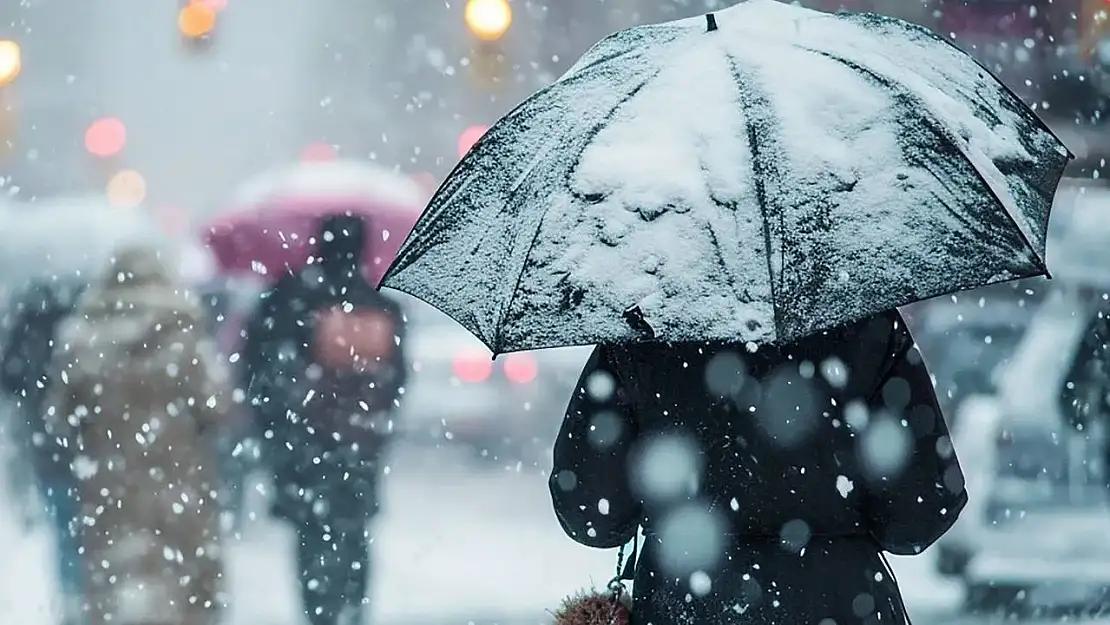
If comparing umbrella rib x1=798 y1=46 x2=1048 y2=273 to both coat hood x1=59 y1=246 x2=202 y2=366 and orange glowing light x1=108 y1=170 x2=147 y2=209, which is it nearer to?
coat hood x1=59 y1=246 x2=202 y2=366

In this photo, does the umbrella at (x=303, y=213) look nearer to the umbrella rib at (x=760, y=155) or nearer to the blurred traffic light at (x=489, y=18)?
the umbrella rib at (x=760, y=155)

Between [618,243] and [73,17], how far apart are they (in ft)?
53.5

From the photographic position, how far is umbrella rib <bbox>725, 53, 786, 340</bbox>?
7.54 feet

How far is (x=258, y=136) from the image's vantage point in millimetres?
16094

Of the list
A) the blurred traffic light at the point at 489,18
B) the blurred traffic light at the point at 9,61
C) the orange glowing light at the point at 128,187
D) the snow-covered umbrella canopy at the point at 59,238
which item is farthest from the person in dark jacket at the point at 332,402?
the orange glowing light at the point at 128,187

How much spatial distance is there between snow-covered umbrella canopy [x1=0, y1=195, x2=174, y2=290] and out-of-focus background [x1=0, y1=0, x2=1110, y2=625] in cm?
5

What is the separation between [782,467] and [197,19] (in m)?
10.3

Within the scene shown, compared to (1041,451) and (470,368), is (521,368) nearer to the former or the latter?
(470,368)

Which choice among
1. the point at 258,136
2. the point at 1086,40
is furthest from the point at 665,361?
the point at 258,136

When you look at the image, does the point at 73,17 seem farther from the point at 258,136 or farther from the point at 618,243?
the point at 618,243

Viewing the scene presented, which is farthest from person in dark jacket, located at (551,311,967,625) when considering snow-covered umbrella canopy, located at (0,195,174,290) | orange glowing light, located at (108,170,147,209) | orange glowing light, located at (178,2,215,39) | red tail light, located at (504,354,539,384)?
orange glowing light, located at (108,170,147,209)

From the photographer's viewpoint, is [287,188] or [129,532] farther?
[287,188]

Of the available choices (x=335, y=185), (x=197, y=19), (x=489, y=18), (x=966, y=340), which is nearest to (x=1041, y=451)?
(x=966, y=340)

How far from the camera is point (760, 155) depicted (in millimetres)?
2371
